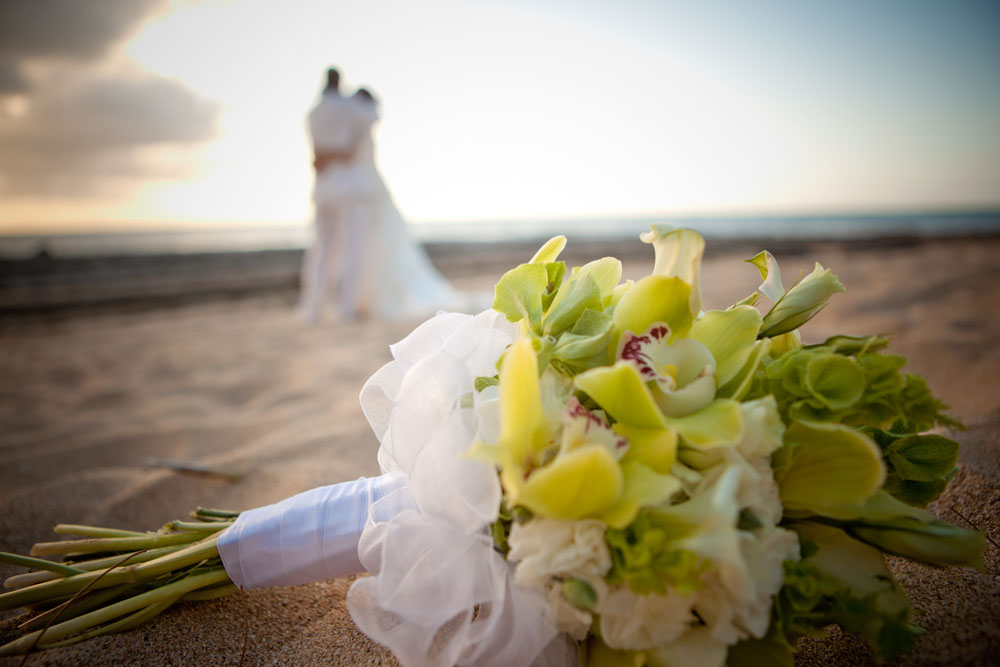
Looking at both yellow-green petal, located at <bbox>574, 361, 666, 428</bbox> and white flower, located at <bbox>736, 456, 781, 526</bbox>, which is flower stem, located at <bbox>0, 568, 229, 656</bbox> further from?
white flower, located at <bbox>736, 456, 781, 526</bbox>

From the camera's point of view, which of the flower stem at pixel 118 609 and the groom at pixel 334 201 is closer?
the flower stem at pixel 118 609

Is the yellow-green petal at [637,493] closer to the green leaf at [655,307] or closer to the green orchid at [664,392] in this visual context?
the green orchid at [664,392]

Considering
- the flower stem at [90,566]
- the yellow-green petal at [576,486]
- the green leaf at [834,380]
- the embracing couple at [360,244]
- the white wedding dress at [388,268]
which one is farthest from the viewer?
the white wedding dress at [388,268]

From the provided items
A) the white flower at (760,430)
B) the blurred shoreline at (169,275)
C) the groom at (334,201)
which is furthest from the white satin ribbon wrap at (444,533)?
the blurred shoreline at (169,275)

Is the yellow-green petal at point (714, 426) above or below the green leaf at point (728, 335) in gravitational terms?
below

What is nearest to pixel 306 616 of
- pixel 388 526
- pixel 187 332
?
pixel 388 526

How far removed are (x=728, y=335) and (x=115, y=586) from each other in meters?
1.26

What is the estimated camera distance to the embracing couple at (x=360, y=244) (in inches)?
207

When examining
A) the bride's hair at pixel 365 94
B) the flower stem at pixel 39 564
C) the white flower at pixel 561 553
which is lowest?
the flower stem at pixel 39 564

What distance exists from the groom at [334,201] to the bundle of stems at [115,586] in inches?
173

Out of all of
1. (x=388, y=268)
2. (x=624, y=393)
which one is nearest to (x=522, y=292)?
(x=624, y=393)

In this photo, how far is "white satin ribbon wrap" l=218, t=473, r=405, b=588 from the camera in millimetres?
961

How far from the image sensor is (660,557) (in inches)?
22.5

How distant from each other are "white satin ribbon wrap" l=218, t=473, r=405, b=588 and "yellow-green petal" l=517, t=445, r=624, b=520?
43 cm
